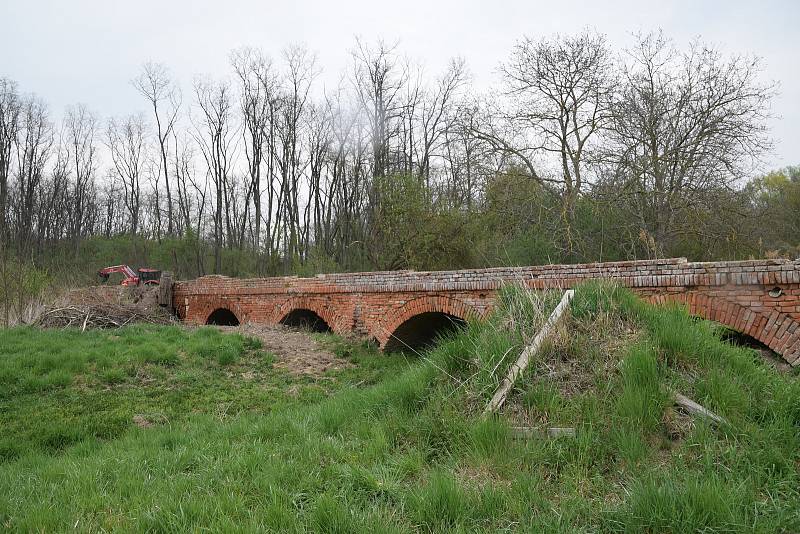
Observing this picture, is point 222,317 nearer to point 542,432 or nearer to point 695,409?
point 542,432

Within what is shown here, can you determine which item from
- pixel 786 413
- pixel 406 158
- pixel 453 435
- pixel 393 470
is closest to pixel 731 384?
pixel 786 413

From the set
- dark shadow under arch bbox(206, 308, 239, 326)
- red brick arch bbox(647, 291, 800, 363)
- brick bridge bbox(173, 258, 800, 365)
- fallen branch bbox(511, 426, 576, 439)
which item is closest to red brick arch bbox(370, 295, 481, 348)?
brick bridge bbox(173, 258, 800, 365)

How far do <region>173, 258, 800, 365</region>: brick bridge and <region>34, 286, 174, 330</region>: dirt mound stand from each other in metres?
1.16

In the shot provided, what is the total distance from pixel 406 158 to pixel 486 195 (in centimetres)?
941

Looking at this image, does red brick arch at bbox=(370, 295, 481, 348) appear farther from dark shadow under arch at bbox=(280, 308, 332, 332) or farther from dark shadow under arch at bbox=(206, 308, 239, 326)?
dark shadow under arch at bbox=(206, 308, 239, 326)

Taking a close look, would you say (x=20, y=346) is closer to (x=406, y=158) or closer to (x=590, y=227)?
(x=590, y=227)

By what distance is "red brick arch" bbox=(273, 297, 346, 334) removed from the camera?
40.4ft

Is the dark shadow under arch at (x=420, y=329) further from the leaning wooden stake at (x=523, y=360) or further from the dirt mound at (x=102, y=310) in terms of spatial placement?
the dirt mound at (x=102, y=310)

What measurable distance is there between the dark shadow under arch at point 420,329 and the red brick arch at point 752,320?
4.73 m

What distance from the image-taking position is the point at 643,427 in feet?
11.4

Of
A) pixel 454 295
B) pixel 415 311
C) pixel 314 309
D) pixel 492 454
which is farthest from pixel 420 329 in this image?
pixel 492 454

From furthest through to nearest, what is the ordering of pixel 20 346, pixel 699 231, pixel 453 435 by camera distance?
pixel 699 231 → pixel 20 346 → pixel 453 435

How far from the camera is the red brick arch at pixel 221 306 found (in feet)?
50.4

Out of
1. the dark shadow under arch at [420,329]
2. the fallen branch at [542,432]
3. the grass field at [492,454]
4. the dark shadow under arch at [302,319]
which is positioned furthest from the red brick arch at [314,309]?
the fallen branch at [542,432]
